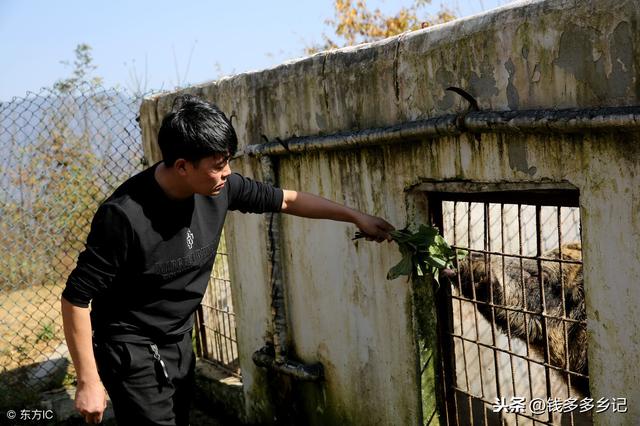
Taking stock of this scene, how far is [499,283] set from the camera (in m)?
5.02

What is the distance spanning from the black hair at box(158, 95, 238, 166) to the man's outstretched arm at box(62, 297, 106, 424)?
2.65 ft

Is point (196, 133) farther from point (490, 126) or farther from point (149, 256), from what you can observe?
point (490, 126)

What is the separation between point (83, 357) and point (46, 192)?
18.3ft

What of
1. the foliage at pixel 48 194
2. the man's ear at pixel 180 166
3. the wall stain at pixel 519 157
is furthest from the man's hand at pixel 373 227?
the foliage at pixel 48 194

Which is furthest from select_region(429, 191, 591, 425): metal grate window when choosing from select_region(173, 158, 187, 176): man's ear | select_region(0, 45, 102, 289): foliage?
select_region(0, 45, 102, 289): foliage

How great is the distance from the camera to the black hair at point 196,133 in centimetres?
311

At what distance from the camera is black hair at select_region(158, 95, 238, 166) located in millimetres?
3107

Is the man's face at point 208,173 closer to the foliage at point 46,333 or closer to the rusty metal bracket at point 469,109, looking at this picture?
the rusty metal bracket at point 469,109

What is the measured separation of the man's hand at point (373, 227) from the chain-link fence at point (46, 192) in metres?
3.59

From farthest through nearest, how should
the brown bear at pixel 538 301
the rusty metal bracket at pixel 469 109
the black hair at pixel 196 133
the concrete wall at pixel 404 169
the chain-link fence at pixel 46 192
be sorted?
the chain-link fence at pixel 46 192 < the brown bear at pixel 538 301 < the rusty metal bracket at pixel 469 109 < the black hair at pixel 196 133 < the concrete wall at pixel 404 169

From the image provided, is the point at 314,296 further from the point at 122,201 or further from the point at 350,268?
the point at 122,201

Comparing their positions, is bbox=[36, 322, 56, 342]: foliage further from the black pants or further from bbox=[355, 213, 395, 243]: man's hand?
bbox=[355, 213, 395, 243]: man's hand

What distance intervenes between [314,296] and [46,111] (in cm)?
390

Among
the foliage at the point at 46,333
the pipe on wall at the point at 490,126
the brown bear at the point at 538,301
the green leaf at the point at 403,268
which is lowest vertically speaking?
the foliage at the point at 46,333
